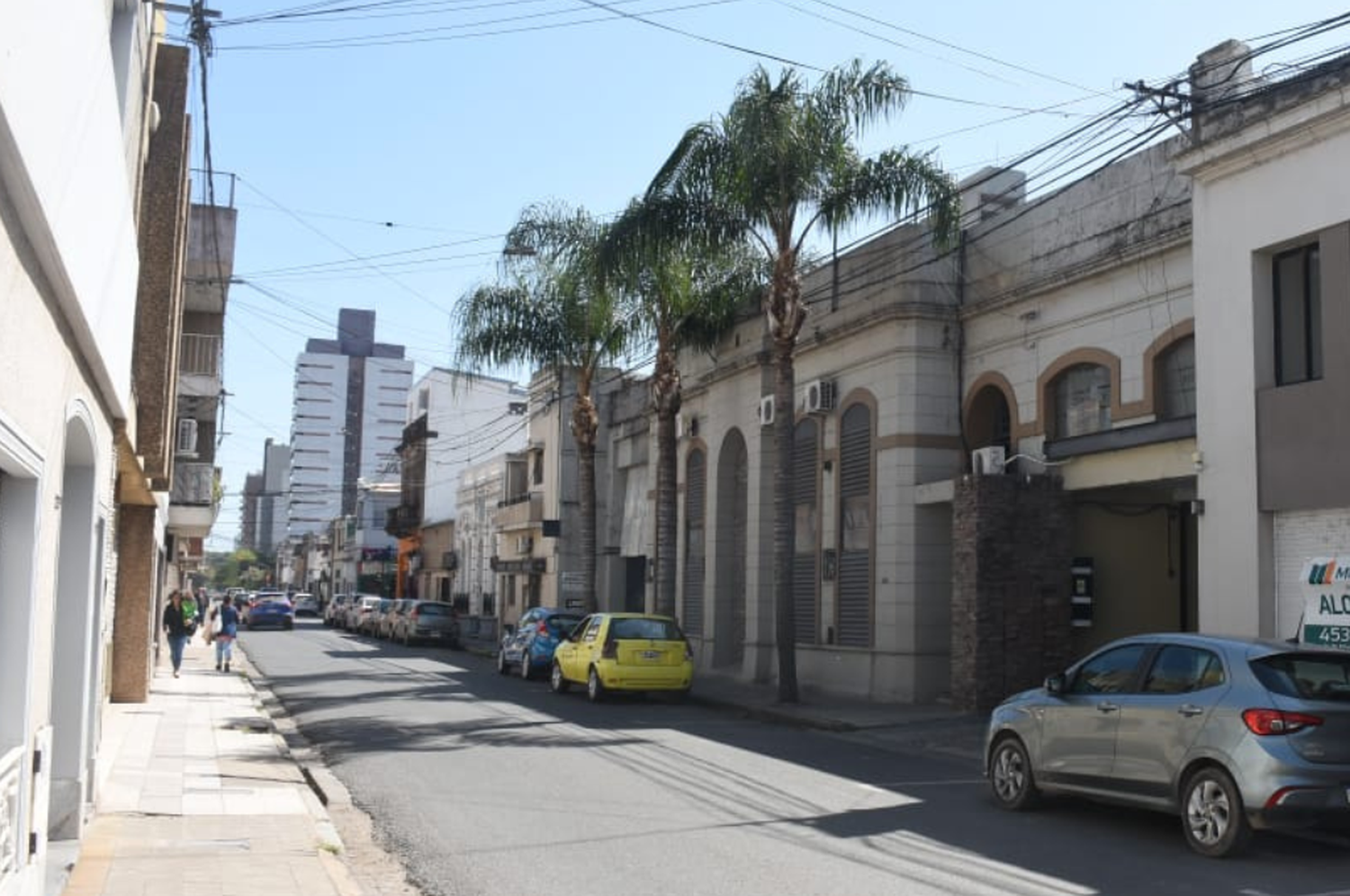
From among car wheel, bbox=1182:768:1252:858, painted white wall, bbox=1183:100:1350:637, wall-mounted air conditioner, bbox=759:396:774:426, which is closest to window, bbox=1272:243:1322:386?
painted white wall, bbox=1183:100:1350:637

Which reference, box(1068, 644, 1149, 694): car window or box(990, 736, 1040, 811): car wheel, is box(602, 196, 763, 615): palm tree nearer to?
box(990, 736, 1040, 811): car wheel

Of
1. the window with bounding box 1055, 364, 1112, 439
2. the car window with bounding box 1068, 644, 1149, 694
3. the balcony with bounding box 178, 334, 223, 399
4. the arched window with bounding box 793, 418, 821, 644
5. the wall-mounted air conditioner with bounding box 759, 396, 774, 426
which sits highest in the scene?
the balcony with bounding box 178, 334, 223, 399

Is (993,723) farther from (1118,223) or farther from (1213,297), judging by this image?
(1118,223)

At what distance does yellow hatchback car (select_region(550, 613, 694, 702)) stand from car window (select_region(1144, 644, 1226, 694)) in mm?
13215

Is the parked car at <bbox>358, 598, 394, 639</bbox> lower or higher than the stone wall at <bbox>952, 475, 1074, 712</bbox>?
lower

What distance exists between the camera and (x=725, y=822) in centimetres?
1145

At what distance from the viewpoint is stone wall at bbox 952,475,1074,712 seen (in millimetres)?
20453

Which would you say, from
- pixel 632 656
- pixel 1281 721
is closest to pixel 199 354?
pixel 632 656

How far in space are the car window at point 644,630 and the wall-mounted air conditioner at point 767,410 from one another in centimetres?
519

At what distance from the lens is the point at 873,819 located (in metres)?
11.7

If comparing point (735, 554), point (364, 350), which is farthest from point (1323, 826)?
point (364, 350)

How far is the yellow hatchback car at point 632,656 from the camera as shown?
2328cm

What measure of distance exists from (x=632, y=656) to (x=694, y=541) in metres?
9.65

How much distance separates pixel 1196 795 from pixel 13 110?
9041 millimetres
